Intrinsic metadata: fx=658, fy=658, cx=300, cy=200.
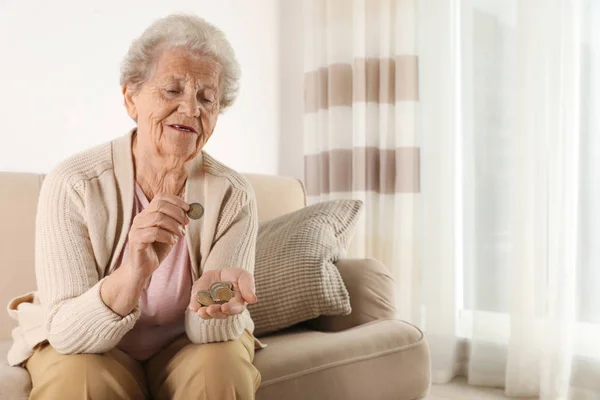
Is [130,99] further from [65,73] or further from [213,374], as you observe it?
[65,73]

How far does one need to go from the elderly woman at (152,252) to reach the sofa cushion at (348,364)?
0.11m

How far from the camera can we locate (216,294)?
3.94 ft

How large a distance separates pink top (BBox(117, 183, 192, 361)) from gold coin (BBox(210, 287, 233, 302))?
0.51 feet

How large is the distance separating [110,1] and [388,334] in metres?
1.67

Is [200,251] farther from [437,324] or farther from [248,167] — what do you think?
[248,167]

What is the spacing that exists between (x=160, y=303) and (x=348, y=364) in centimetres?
50

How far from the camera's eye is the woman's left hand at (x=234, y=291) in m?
1.18

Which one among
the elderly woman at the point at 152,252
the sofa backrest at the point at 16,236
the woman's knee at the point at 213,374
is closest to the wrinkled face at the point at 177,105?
the elderly woman at the point at 152,252

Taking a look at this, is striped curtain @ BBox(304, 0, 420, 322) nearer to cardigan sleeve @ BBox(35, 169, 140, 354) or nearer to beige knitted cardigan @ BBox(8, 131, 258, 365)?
beige knitted cardigan @ BBox(8, 131, 258, 365)

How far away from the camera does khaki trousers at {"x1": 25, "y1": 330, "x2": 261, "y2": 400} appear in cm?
112

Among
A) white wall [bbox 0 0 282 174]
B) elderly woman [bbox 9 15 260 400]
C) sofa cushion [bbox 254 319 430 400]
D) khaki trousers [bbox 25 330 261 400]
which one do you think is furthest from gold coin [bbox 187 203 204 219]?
white wall [bbox 0 0 282 174]

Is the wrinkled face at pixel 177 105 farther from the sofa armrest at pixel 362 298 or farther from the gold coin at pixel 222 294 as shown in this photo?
the sofa armrest at pixel 362 298

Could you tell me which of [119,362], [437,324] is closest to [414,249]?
[437,324]

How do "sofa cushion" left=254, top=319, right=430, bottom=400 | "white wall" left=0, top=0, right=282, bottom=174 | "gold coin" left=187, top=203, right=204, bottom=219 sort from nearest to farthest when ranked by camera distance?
"gold coin" left=187, top=203, right=204, bottom=219, "sofa cushion" left=254, top=319, right=430, bottom=400, "white wall" left=0, top=0, right=282, bottom=174
